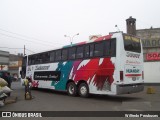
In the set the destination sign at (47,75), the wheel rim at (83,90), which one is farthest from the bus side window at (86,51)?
the destination sign at (47,75)

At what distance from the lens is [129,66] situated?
13789 millimetres

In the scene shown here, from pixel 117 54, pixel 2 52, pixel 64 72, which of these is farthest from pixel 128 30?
pixel 2 52

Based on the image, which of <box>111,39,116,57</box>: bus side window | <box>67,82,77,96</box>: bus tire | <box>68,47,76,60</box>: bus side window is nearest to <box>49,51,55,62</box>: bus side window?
<box>68,47,76,60</box>: bus side window

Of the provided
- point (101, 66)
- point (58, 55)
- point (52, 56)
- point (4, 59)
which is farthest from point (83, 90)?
point (4, 59)

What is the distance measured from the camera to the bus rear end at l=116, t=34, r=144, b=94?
43.4ft

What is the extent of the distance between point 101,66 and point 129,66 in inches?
65.6

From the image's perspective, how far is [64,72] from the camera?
17.7 m

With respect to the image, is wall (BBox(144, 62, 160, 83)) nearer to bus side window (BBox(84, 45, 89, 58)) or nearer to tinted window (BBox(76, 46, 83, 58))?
tinted window (BBox(76, 46, 83, 58))

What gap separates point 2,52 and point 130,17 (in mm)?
34721

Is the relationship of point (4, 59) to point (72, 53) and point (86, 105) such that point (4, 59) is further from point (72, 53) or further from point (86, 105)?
point (86, 105)

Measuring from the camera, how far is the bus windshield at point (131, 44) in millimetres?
13774

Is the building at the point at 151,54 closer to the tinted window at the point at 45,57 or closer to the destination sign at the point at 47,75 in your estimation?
the destination sign at the point at 47,75

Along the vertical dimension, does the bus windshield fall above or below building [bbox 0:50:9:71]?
below

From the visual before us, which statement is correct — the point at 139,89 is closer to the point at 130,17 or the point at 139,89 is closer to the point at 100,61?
the point at 100,61
